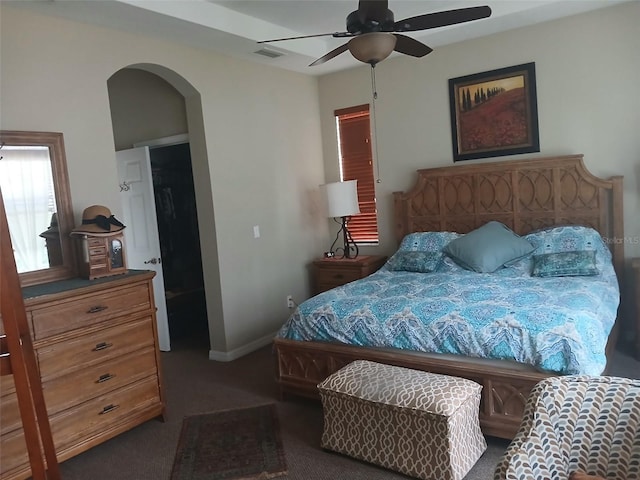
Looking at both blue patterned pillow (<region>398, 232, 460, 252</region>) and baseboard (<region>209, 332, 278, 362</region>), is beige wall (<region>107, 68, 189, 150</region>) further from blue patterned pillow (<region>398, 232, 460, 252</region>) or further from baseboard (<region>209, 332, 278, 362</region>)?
blue patterned pillow (<region>398, 232, 460, 252</region>)

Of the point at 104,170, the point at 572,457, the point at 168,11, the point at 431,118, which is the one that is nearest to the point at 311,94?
the point at 431,118

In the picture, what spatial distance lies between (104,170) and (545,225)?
362 cm

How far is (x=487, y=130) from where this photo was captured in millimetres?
4594

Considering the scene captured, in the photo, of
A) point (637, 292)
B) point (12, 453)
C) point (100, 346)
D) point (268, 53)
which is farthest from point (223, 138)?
point (637, 292)

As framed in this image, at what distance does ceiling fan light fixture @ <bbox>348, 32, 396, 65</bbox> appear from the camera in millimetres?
2598

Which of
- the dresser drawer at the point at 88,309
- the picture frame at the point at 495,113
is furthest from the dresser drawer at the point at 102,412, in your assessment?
the picture frame at the point at 495,113

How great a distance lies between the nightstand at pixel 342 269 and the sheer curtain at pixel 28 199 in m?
2.65

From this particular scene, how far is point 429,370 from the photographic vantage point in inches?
Result: 115

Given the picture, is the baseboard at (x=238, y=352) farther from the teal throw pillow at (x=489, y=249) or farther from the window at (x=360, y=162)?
the teal throw pillow at (x=489, y=249)

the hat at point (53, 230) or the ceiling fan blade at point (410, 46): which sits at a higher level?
Answer: the ceiling fan blade at point (410, 46)

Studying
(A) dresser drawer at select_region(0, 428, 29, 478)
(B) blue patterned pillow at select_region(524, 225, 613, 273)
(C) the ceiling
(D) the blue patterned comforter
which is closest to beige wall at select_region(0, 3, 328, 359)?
(C) the ceiling

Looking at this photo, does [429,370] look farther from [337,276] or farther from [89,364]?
[337,276]

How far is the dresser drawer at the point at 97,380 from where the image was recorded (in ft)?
8.95

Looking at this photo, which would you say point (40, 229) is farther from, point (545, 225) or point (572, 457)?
point (545, 225)
